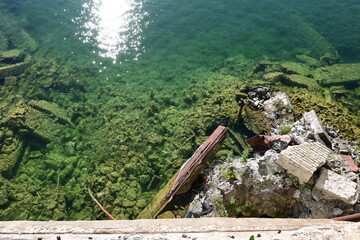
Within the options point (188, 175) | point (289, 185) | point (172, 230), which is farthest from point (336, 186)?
point (172, 230)

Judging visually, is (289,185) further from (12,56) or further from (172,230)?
(12,56)

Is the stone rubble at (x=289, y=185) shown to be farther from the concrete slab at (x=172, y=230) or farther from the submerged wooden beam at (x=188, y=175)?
the concrete slab at (x=172, y=230)

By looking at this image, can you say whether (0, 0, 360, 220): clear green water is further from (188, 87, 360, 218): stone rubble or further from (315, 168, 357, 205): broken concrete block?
(315, 168, 357, 205): broken concrete block

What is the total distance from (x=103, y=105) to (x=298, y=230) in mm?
6488

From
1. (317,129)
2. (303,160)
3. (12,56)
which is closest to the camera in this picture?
(303,160)

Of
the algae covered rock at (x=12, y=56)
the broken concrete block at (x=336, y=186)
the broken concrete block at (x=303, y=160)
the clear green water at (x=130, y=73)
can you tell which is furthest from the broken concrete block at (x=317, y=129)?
the algae covered rock at (x=12, y=56)

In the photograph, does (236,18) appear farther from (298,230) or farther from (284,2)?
(298,230)

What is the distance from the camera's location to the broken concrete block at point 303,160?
4.23 metres

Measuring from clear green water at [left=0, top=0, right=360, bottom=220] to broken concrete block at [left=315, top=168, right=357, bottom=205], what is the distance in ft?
11.1

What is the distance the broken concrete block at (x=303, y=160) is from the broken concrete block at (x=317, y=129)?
0.93 metres

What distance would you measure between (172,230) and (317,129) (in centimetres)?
377

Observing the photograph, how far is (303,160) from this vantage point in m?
4.30

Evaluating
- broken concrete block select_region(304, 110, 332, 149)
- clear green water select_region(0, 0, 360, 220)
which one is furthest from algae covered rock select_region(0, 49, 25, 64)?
broken concrete block select_region(304, 110, 332, 149)

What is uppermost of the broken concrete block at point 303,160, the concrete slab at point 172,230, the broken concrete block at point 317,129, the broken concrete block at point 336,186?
the concrete slab at point 172,230
